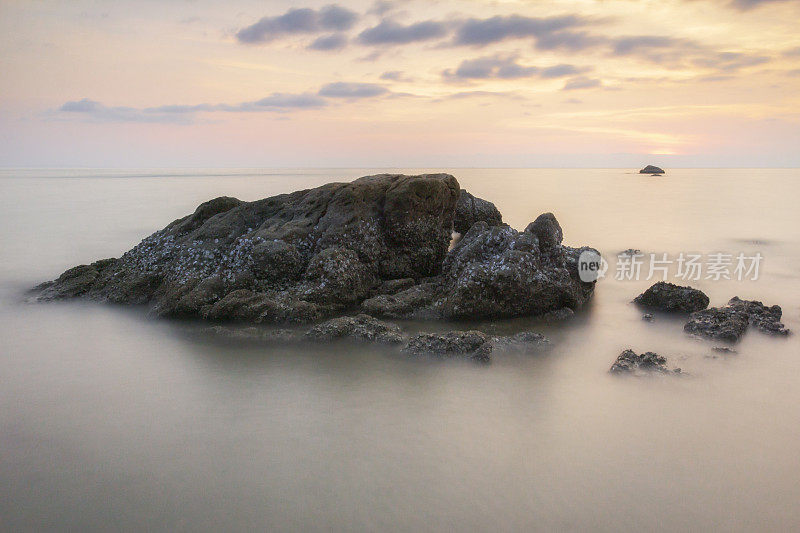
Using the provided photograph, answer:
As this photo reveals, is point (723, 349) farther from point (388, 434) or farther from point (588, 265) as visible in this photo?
point (388, 434)

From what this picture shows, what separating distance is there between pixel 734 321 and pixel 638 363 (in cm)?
232

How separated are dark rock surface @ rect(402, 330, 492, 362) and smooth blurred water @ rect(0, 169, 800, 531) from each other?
245 mm

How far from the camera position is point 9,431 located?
5551mm

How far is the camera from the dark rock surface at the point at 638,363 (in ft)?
22.8

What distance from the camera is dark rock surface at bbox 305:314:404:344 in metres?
7.88

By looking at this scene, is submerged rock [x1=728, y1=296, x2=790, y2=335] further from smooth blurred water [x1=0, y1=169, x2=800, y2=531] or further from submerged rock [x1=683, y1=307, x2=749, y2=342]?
smooth blurred water [x1=0, y1=169, x2=800, y2=531]

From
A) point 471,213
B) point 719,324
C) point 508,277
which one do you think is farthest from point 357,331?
point 471,213

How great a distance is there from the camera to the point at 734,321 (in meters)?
8.30

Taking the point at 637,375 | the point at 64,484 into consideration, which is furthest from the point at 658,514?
the point at 64,484

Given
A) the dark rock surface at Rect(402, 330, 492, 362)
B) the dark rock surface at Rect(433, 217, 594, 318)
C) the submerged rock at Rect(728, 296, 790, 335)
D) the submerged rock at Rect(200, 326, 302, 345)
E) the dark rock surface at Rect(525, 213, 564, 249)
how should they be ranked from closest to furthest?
the dark rock surface at Rect(402, 330, 492, 362) < the submerged rock at Rect(200, 326, 302, 345) < the submerged rock at Rect(728, 296, 790, 335) < the dark rock surface at Rect(433, 217, 594, 318) < the dark rock surface at Rect(525, 213, 564, 249)

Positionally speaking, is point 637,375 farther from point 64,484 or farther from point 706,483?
point 64,484

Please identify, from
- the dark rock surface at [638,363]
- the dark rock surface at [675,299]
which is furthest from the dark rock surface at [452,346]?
the dark rock surface at [675,299]

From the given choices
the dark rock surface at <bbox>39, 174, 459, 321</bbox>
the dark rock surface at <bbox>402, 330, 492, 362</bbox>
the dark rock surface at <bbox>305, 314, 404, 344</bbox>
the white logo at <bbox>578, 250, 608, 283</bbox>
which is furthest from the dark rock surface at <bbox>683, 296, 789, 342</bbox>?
the dark rock surface at <bbox>39, 174, 459, 321</bbox>

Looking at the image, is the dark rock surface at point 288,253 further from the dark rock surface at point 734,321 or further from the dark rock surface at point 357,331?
the dark rock surface at point 734,321
